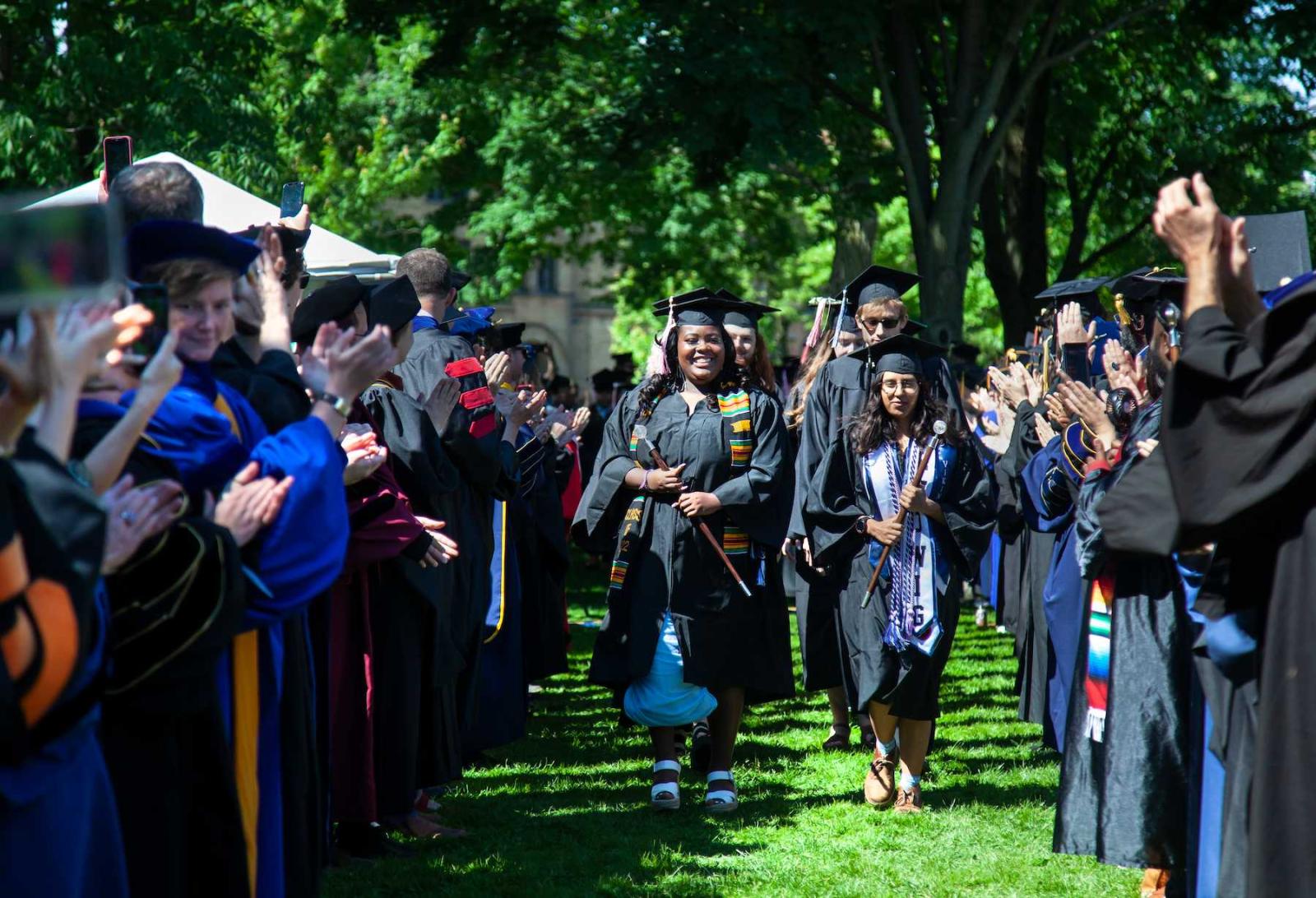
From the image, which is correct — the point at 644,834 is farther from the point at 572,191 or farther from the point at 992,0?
the point at 572,191

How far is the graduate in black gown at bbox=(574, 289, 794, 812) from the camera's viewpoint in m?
6.75

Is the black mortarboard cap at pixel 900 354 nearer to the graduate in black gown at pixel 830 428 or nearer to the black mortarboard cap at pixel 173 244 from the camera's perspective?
the graduate in black gown at pixel 830 428

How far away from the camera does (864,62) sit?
14984mm

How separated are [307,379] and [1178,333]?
9.40ft

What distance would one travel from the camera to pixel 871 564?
677 centimetres

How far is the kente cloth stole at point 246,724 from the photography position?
3.34 m

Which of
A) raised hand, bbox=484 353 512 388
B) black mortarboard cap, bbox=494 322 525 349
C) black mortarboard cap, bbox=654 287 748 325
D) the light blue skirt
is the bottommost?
the light blue skirt

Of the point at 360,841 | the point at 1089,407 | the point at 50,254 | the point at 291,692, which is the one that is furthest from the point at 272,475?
the point at 360,841

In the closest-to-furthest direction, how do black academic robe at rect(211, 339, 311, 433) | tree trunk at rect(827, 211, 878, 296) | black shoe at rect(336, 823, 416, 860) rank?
black academic robe at rect(211, 339, 311, 433), black shoe at rect(336, 823, 416, 860), tree trunk at rect(827, 211, 878, 296)

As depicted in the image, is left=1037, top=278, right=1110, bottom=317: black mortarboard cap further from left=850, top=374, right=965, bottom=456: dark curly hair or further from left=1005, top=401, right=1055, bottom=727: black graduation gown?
left=850, top=374, right=965, bottom=456: dark curly hair

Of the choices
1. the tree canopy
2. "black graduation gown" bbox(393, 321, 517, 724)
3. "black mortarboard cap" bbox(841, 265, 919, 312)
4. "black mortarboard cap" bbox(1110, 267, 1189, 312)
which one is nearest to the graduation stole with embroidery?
"black graduation gown" bbox(393, 321, 517, 724)

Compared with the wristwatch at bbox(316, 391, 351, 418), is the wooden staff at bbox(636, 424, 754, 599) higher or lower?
lower

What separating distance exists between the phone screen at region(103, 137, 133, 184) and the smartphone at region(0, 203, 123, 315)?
13.1 ft

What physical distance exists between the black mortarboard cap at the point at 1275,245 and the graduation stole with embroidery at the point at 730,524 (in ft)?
9.48
